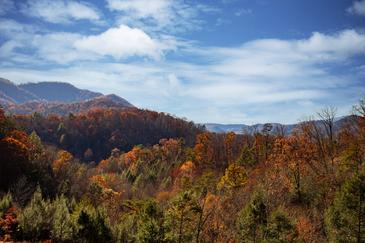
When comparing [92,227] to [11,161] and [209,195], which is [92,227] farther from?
[11,161]

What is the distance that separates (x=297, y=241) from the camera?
40.1 metres

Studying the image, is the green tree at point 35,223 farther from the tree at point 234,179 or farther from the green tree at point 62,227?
the tree at point 234,179

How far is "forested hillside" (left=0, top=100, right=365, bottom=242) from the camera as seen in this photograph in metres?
37.7

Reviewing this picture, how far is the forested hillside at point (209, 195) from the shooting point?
3766 centimetres

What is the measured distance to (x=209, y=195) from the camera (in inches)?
2918

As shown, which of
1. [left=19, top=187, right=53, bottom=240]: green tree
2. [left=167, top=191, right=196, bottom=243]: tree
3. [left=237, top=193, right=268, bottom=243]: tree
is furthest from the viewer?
[left=237, top=193, right=268, bottom=243]: tree

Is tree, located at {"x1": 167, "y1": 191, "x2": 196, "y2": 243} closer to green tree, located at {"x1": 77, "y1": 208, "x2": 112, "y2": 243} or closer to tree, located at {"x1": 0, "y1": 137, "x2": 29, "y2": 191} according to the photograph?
green tree, located at {"x1": 77, "y1": 208, "x2": 112, "y2": 243}

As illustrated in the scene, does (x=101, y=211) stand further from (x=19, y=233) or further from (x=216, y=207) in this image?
(x=216, y=207)

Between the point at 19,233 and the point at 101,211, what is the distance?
8076 millimetres

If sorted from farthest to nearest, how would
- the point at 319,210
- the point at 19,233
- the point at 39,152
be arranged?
the point at 39,152, the point at 319,210, the point at 19,233

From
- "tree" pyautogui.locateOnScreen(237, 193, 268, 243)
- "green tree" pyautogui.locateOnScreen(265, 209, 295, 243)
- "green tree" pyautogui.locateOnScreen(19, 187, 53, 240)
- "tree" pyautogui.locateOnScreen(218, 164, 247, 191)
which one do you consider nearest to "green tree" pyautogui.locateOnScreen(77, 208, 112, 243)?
"green tree" pyautogui.locateOnScreen(19, 187, 53, 240)

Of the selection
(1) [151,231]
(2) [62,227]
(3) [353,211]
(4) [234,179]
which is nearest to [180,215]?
(1) [151,231]

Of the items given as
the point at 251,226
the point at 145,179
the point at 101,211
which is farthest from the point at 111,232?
the point at 145,179

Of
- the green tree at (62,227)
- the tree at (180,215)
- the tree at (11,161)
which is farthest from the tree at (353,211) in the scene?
the tree at (11,161)
